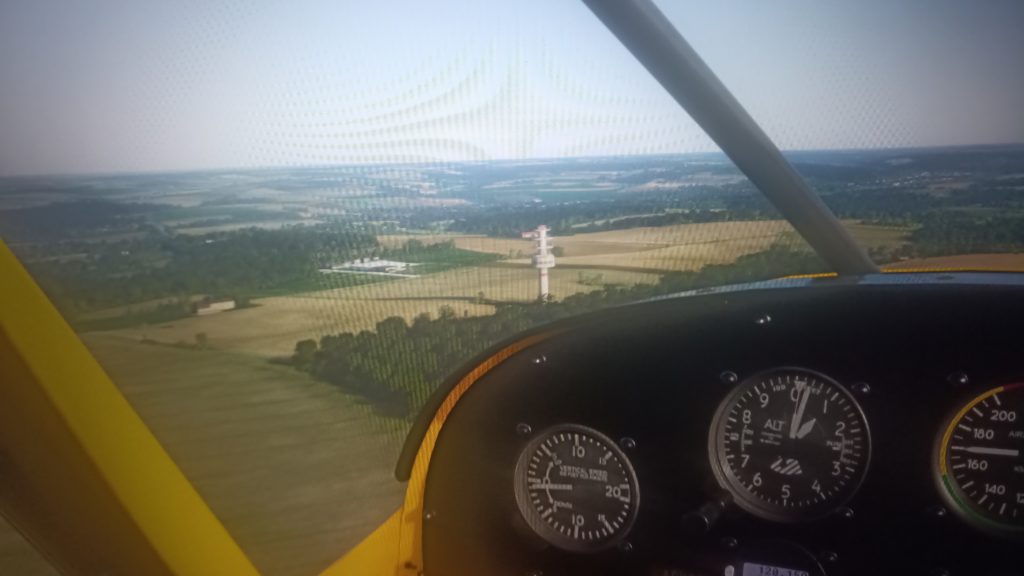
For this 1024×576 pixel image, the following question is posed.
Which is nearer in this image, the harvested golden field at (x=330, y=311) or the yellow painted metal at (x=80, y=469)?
the yellow painted metal at (x=80, y=469)

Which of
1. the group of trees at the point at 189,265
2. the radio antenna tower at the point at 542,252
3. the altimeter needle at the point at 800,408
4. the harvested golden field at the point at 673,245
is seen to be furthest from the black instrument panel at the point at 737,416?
the group of trees at the point at 189,265

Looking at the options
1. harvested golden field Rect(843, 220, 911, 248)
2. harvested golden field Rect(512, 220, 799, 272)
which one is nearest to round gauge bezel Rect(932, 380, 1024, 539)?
harvested golden field Rect(843, 220, 911, 248)

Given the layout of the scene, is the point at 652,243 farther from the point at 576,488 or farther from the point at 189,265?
the point at 189,265

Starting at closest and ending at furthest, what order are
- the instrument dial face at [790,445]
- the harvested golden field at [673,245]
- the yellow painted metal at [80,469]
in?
1. the yellow painted metal at [80,469]
2. the harvested golden field at [673,245]
3. the instrument dial face at [790,445]

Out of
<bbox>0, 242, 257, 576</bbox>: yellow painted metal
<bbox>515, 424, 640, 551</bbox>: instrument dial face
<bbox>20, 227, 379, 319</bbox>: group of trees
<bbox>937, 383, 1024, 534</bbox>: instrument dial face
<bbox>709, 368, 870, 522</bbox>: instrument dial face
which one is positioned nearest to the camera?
<bbox>0, 242, 257, 576</bbox>: yellow painted metal

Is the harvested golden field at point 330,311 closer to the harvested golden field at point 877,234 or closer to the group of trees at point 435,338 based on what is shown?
the group of trees at point 435,338

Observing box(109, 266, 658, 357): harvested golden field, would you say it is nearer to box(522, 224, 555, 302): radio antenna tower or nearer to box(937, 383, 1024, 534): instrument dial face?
box(522, 224, 555, 302): radio antenna tower

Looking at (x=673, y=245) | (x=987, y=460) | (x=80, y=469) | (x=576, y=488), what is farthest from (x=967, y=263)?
(x=80, y=469)

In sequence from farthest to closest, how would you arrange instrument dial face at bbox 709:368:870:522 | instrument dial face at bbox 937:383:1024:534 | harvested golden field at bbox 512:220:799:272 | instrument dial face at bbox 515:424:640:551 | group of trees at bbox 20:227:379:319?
instrument dial face at bbox 515:424:640:551 < instrument dial face at bbox 709:368:870:522 < instrument dial face at bbox 937:383:1024:534 < harvested golden field at bbox 512:220:799:272 < group of trees at bbox 20:227:379:319
